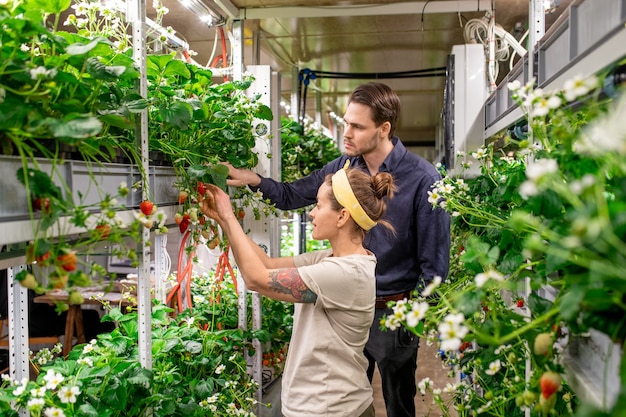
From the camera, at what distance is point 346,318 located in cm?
195

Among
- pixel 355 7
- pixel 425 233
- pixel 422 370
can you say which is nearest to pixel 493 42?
pixel 355 7

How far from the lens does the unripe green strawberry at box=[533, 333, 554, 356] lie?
101cm

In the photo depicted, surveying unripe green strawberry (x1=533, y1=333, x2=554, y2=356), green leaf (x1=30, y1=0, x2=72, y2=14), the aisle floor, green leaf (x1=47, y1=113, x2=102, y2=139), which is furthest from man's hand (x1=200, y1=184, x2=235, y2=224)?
the aisle floor

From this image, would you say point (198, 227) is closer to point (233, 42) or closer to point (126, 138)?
point (126, 138)

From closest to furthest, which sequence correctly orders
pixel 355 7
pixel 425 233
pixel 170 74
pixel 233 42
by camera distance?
pixel 170 74
pixel 425 233
pixel 233 42
pixel 355 7

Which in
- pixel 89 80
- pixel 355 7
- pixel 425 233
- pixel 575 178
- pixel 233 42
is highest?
pixel 355 7

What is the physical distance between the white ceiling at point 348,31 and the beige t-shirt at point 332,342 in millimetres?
1437

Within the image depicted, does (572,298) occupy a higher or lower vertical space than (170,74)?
lower

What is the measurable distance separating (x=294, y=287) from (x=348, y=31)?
286cm

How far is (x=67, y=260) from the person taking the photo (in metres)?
1.09

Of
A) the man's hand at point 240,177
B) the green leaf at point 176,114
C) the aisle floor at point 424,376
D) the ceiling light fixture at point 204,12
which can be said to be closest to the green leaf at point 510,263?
the green leaf at point 176,114

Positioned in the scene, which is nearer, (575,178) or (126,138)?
(575,178)

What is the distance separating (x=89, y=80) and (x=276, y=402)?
85.1 inches

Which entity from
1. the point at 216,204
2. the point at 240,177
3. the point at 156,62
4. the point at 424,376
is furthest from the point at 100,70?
the point at 424,376
